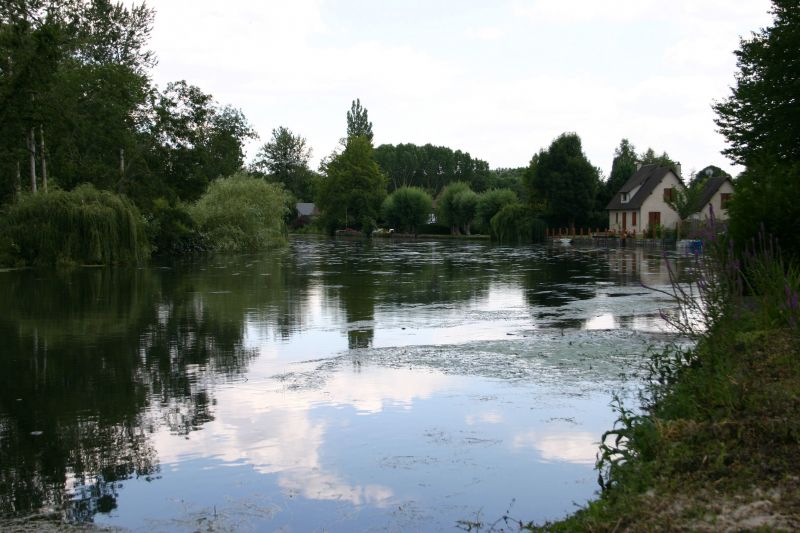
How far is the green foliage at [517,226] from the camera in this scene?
8712 cm

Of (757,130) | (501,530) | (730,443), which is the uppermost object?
(757,130)

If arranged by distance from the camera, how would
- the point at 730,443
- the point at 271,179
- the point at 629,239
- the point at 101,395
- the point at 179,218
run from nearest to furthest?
the point at 730,443, the point at 101,395, the point at 179,218, the point at 629,239, the point at 271,179

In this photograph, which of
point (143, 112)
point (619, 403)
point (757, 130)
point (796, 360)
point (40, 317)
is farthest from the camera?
point (143, 112)

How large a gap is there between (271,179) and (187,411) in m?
148

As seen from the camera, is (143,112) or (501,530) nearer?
(501,530)

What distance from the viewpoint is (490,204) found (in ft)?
332

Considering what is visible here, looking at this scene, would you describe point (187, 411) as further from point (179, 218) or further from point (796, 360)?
point (179, 218)

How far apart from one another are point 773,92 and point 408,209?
285 feet

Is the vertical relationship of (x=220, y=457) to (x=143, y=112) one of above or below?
below

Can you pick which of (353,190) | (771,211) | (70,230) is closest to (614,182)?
(353,190)

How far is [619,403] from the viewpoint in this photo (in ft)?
30.6

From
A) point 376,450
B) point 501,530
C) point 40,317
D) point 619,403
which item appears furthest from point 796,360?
point 40,317

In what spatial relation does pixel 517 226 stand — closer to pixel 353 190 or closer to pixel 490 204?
pixel 490 204

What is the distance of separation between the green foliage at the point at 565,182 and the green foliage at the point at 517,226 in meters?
1.71
